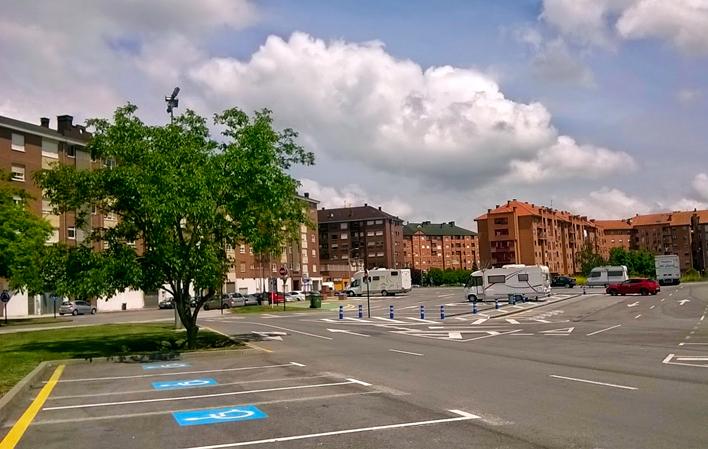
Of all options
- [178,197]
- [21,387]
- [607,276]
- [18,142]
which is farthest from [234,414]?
[607,276]

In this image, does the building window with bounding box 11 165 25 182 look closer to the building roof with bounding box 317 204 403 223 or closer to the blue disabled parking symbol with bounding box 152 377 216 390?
the blue disabled parking symbol with bounding box 152 377 216 390

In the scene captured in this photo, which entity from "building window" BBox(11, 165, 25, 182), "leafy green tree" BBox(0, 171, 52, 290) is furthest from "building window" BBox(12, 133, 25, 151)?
"leafy green tree" BBox(0, 171, 52, 290)

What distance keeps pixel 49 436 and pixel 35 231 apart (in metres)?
41.2

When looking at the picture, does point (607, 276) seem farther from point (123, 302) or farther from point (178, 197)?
point (178, 197)

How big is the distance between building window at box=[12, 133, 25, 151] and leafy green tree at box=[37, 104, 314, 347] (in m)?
45.0

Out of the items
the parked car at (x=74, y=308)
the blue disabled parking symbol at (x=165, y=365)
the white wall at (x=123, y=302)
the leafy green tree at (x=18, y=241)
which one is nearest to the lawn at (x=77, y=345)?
the blue disabled parking symbol at (x=165, y=365)

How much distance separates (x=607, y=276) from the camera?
79250 mm

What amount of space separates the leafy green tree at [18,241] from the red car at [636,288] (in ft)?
156

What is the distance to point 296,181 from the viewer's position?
23.6 metres

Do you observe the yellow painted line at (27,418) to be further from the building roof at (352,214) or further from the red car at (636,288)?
the building roof at (352,214)

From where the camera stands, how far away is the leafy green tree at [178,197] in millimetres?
20125

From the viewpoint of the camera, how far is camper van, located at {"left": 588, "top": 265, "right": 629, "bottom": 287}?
257ft

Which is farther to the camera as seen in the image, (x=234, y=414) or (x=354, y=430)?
(x=234, y=414)

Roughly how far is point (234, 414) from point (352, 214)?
501ft
